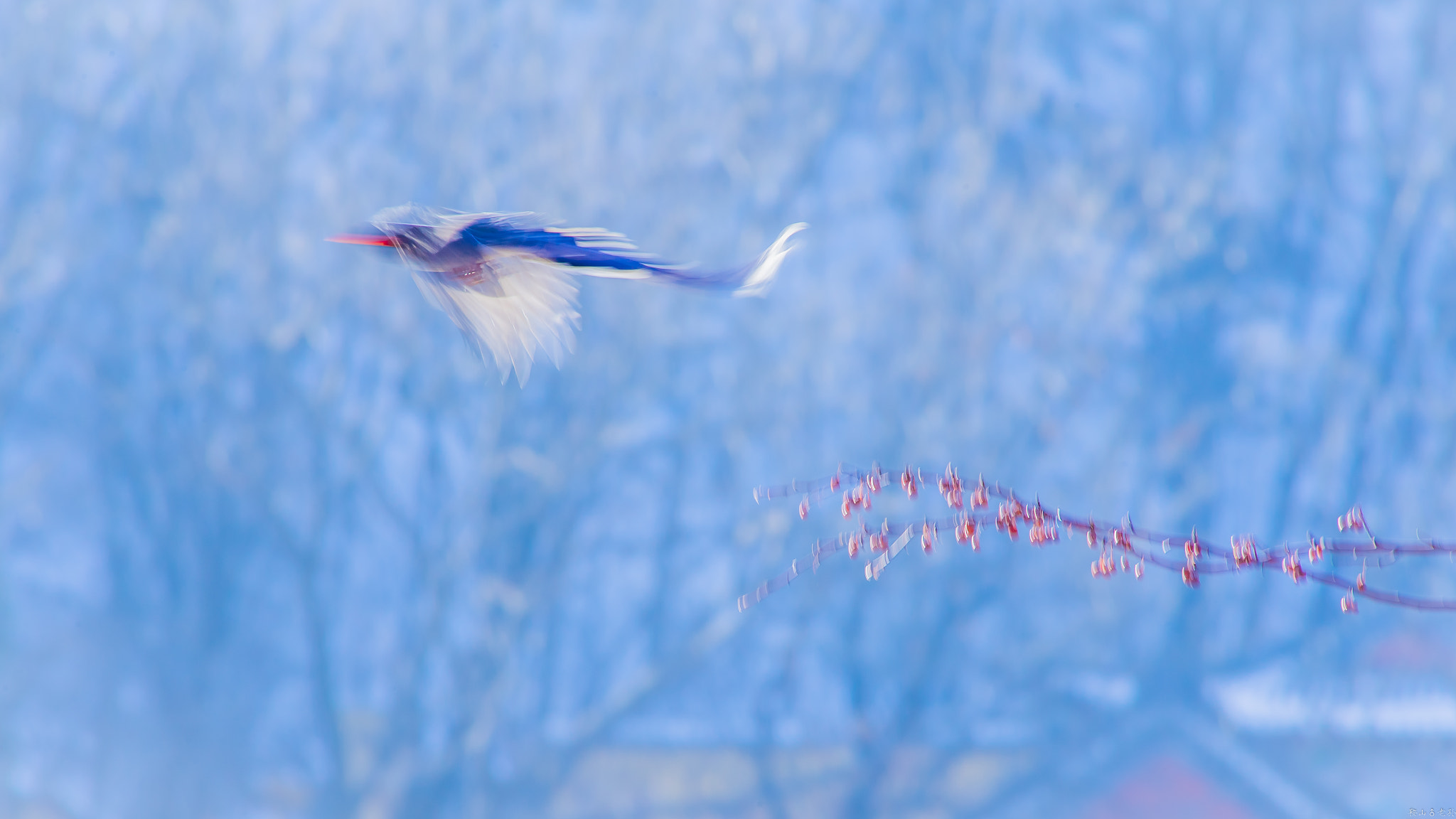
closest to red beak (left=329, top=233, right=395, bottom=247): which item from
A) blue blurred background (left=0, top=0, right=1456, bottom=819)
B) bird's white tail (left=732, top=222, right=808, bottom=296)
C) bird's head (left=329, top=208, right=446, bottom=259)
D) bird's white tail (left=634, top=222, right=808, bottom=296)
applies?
bird's head (left=329, top=208, right=446, bottom=259)

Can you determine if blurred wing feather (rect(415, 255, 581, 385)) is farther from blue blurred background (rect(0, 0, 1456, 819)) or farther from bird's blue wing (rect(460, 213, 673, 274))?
blue blurred background (rect(0, 0, 1456, 819))

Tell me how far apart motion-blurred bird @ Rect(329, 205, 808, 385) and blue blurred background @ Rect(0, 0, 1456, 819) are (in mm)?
2366

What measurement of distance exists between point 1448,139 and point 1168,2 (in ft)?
3.46

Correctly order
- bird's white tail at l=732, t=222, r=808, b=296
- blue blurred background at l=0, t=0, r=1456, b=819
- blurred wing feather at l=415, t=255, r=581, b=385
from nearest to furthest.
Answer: bird's white tail at l=732, t=222, r=808, b=296 < blurred wing feather at l=415, t=255, r=581, b=385 < blue blurred background at l=0, t=0, r=1456, b=819

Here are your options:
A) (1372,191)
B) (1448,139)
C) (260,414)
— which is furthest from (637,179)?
(1448,139)

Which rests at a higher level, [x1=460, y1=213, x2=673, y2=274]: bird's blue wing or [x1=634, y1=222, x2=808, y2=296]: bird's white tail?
[x1=460, y1=213, x2=673, y2=274]: bird's blue wing

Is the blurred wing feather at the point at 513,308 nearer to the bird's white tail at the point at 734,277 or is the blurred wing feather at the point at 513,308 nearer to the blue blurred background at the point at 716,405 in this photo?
the bird's white tail at the point at 734,277

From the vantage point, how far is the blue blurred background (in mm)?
3324

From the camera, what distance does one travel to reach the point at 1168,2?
3.58 metres

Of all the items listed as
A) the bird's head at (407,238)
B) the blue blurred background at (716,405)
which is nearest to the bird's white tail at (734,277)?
the bird's head at (407,238)

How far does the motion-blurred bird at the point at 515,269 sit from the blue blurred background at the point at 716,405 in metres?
2.37

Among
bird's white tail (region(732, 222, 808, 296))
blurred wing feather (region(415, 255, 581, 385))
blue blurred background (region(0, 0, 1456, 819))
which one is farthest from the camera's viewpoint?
blue blurred background (region(0, 0, 1456, 819))

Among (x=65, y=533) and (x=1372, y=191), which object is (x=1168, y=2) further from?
(x=65, y=533)

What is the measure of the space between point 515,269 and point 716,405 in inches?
95.6
